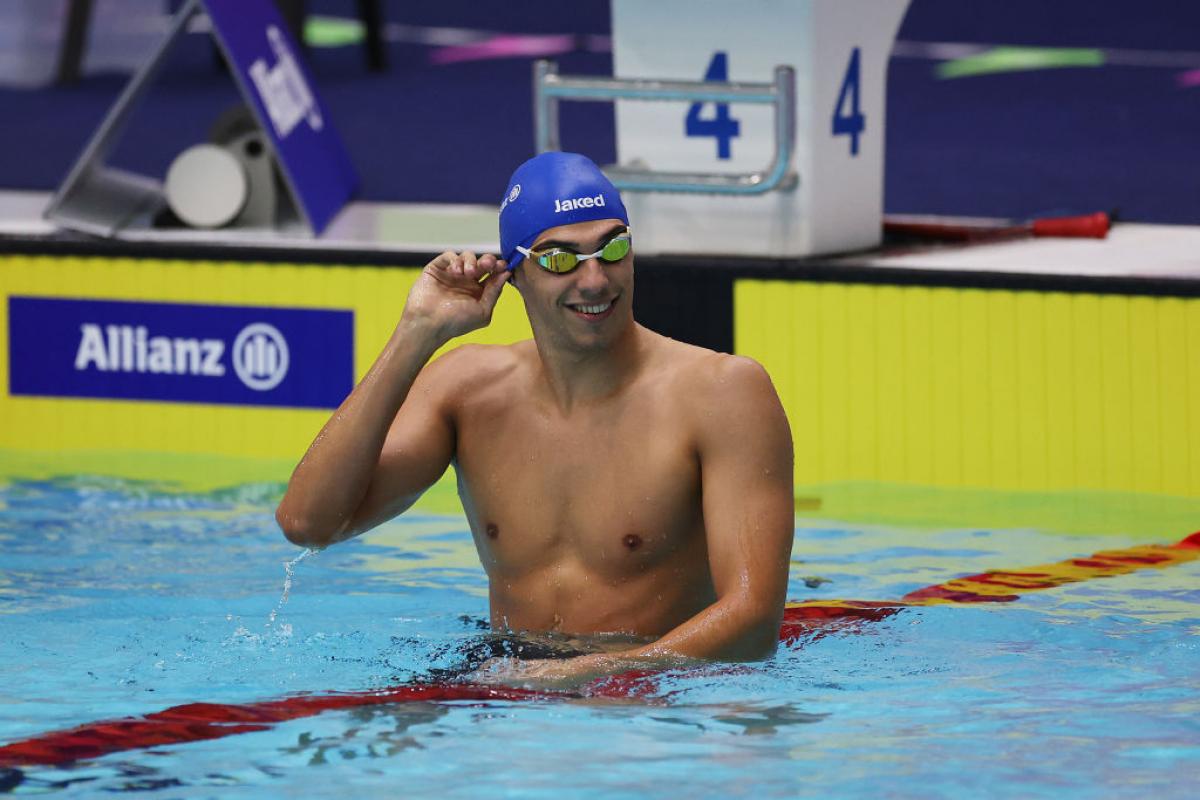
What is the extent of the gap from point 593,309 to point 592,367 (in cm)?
18

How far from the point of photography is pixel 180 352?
7.31 m

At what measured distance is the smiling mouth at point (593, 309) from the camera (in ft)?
13.3

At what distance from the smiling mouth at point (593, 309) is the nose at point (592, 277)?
0.05 meters

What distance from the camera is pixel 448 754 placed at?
155 inches

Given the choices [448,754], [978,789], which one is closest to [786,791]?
[978,789]

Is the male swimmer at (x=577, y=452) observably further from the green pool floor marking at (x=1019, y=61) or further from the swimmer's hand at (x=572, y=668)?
the green pool floor marking at (x=1019, y=61)

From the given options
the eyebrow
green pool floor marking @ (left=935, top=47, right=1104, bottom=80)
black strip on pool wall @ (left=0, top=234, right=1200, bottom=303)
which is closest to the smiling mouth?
the eyebrow

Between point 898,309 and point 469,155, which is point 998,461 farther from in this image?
point 469,155

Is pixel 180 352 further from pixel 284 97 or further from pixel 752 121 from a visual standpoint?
pixel 752 121

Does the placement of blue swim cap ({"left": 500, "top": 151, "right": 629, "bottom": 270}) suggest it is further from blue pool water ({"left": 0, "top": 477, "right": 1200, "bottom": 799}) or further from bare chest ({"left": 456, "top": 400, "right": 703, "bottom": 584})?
blue pool water ({"left": 0, "top": 477, "right": 1200, "bottom": 799})

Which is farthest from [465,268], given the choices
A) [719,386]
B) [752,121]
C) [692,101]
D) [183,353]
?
[183,353]

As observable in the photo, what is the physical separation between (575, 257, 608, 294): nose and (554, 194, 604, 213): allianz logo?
0.12 m

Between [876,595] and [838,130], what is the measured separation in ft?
6.07

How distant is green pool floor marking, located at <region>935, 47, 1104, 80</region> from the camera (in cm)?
1220
